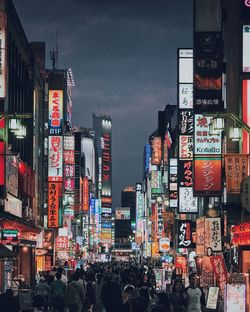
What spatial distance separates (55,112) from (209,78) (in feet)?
137

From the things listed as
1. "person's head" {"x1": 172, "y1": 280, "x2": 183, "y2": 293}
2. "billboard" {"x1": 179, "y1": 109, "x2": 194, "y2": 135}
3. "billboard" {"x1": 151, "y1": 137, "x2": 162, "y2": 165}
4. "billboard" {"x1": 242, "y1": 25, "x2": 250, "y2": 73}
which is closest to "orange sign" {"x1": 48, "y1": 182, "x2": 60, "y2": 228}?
"billboard" {"x1": 179, "y1": 109, "x2": 194, "y2": 135}

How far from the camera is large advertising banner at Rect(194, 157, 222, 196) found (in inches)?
1540

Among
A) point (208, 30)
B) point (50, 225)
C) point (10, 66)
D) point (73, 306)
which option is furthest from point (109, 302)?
point (50, 225)

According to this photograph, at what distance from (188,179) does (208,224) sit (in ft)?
56.2

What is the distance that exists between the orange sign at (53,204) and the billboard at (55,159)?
0.69 meters

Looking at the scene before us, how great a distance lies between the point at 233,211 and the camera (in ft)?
131

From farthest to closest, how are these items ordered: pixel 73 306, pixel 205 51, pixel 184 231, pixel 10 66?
pixel 10 66
pixel 184 231
pixel 205 51
pixel 73 306

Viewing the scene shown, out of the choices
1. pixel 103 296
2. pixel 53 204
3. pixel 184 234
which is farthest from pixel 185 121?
pixel 103 296

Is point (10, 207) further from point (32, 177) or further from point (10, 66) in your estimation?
point (32, 177)

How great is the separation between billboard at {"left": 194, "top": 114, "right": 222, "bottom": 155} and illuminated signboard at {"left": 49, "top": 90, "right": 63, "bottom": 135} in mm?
36973

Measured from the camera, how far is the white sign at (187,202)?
5606cm

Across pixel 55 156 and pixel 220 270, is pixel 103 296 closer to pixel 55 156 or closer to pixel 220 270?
pixel 220 270

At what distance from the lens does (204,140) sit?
40844mm

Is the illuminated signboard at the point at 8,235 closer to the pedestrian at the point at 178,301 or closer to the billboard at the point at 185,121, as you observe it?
the pedestrian at the point at 178,301
